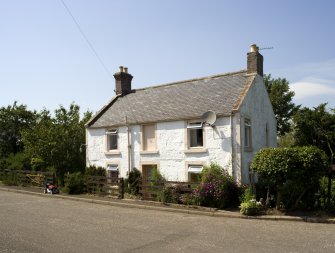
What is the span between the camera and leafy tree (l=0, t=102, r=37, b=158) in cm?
3222

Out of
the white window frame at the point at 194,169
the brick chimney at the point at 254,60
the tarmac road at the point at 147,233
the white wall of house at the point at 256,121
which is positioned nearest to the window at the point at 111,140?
the white window frame at the point at 194,169

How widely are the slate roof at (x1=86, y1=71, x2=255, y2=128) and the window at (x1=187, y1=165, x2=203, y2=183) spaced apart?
2.57 m

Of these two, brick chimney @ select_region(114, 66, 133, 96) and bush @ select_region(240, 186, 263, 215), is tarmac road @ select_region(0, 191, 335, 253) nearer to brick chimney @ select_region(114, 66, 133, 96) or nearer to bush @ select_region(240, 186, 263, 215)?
bush @ select_region(240, 186, 263, 215)

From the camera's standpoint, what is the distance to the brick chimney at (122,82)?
978 inches

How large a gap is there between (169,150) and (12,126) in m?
20.6

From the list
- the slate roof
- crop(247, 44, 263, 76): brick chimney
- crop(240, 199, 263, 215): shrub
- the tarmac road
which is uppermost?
crop(247, 44, 263, 76): brick chimney

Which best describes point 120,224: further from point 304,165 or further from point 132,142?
point 132,142

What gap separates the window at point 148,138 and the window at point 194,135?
2.35 m

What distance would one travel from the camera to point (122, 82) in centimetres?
2489

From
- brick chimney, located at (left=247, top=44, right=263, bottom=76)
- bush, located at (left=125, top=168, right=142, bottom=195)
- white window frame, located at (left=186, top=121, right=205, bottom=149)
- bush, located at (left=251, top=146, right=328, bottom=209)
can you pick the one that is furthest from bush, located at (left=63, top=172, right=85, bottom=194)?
brick chimney, located at (left=247, top=44, right=263, bottom=76)

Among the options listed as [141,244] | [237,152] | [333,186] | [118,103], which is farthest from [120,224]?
[118,103]

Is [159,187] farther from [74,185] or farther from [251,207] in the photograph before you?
[74,185]

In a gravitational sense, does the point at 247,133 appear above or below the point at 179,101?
below

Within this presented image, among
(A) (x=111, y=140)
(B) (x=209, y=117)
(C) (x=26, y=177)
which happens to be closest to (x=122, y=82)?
(A) (x=111, y=140)
